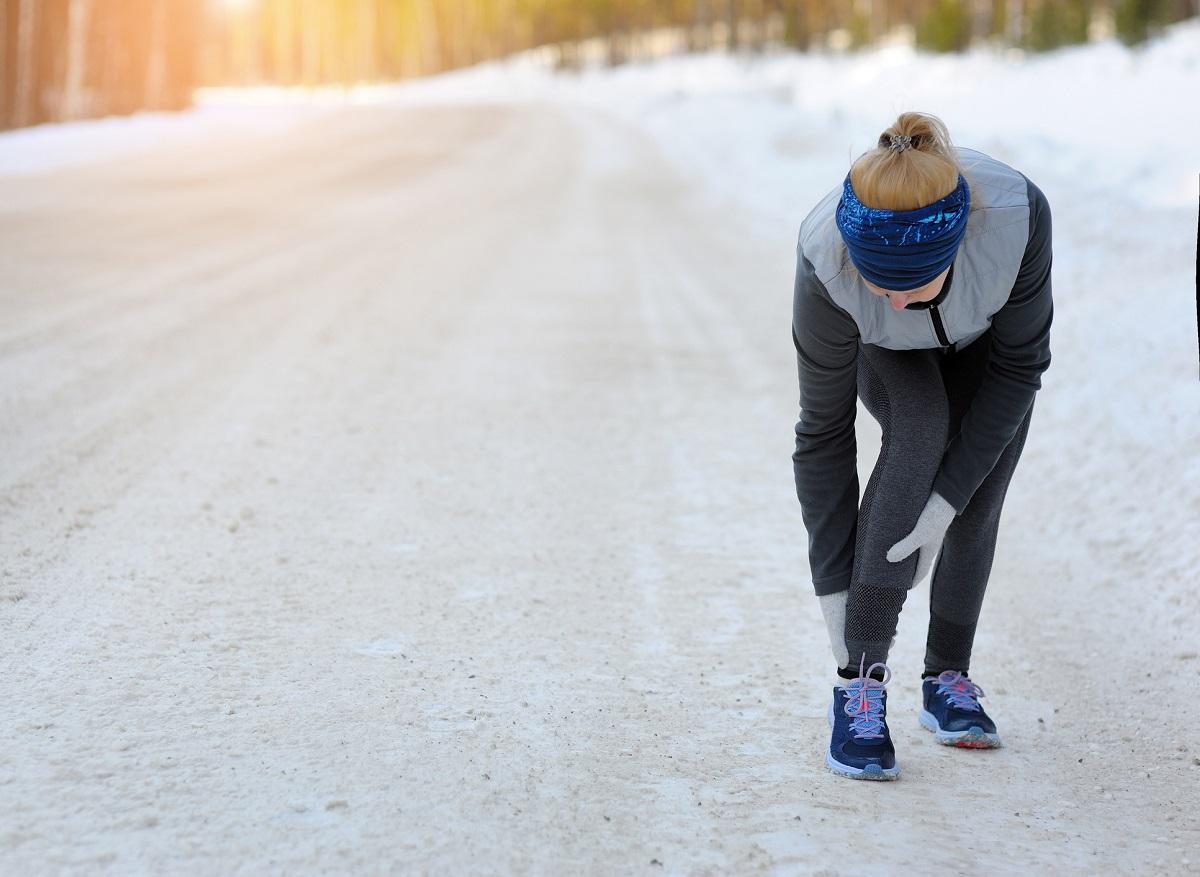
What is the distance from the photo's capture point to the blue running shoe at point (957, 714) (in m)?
3.21

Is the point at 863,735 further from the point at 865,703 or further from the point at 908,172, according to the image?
the point at 908,172

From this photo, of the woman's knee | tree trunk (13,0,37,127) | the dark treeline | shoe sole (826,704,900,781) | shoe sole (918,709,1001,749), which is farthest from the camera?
the dark treeline

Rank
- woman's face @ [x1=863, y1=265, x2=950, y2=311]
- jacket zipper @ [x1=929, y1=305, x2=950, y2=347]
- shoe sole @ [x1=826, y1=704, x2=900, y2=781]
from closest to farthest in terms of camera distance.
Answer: woman's face @ [x1=863, y1=265, x2=950, y2=311], jacket zipper @ [x1=929, y1=305, x2=950, y2=347], shoe sole @ [x1=826, y1=704, x2=900, y2=781]

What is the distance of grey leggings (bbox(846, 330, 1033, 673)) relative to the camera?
2846mm

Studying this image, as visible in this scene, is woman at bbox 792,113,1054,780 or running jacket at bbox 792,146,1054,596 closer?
woman at bbox 792,113,1054,780

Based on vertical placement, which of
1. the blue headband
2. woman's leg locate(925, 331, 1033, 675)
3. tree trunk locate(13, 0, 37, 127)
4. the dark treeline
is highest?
the dark treeline

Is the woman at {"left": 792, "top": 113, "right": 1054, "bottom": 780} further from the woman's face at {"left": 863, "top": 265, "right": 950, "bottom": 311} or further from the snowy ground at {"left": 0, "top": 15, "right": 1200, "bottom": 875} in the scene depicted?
the snowy ground at {"left": 0, "top": 15, "right": 1200, "bottom": 875}

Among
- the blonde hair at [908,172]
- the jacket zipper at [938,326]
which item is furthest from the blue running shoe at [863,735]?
the blonde hair at [908,172]

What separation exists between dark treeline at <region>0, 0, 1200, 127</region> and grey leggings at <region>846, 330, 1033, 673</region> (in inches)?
803

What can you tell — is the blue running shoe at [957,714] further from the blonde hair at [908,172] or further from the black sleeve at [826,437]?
the blonde hair at [908,172]

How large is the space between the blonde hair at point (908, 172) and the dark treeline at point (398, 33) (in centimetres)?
2075

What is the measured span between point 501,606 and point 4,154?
693 inches

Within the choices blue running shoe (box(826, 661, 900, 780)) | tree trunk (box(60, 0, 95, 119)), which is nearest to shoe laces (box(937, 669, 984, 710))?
blue running shoe (box(826, 661, 900, 780))

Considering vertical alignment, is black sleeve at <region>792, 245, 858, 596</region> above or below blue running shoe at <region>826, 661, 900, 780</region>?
above
